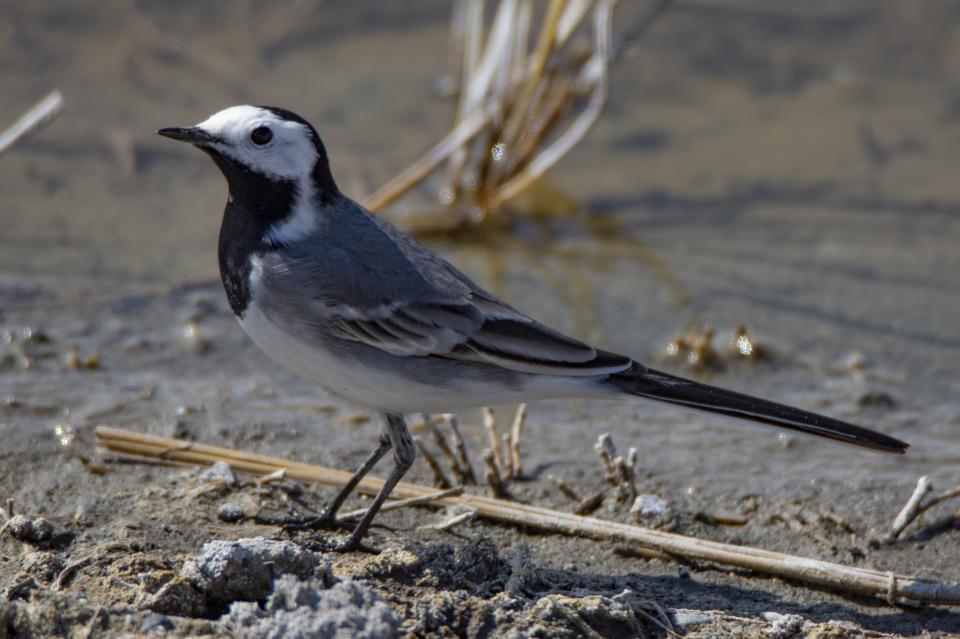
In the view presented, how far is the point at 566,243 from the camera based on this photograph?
8.27 metres

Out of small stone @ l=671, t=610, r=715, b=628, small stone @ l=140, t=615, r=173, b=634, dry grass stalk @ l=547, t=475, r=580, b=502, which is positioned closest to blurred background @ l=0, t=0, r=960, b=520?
dry grass stalk @ l=547, t=475, r=580, b=502

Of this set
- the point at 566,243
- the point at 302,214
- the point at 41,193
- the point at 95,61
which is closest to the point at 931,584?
the point at 302,214

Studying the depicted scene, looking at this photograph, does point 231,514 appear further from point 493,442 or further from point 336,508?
point 493,442

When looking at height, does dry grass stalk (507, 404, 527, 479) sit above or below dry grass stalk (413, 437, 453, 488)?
above

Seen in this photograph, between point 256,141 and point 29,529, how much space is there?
164 centimetres

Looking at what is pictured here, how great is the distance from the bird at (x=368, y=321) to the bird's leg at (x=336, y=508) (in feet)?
0.04

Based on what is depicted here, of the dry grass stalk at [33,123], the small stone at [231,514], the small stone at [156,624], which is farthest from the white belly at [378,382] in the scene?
the dry grass stalk at [33,123]

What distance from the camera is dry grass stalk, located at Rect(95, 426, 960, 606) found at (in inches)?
173

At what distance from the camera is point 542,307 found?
24.2 feet

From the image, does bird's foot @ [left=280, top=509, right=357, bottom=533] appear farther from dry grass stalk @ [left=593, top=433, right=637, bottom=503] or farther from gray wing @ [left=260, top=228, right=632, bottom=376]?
dry grass stalk @ [left=593, top=433, right=637, bottom=503]

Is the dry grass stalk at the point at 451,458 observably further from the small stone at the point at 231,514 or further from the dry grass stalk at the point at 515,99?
the dry grass stalk at the point at 515,99

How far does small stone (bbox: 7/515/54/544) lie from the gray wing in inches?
44.3

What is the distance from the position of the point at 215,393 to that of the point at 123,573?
2326 millimetres

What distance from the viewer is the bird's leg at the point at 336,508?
4766mm
